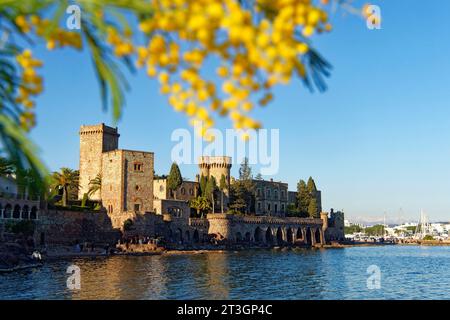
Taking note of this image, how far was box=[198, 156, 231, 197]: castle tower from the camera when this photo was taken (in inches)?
3711

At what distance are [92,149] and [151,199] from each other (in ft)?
42.6

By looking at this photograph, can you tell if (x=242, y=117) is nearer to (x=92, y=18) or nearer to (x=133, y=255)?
(x=92, y=18)

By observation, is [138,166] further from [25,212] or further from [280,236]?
[280,236]

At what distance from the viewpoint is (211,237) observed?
260 feet

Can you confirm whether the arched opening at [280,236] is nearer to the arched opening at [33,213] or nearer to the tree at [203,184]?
the tree at [203,184]

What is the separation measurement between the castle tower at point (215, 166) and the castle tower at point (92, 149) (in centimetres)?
2143

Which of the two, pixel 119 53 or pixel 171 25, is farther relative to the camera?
pixel 119 53

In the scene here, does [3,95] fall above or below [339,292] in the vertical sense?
above

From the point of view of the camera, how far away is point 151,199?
71688 mm

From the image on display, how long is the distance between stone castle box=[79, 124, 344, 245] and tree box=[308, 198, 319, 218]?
24.2 ft

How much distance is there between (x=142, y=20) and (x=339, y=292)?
30.1m

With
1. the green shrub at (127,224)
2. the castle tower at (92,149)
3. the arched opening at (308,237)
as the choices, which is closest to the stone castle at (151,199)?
the castle tower at (92,149)

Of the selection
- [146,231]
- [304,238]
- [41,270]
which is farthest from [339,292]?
[304,238]

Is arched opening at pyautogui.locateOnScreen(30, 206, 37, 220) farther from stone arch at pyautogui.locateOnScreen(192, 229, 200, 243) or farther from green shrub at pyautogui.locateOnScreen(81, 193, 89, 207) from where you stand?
stone arch at pyautogui.locateOnScreen(192, 229, 200, 243)
